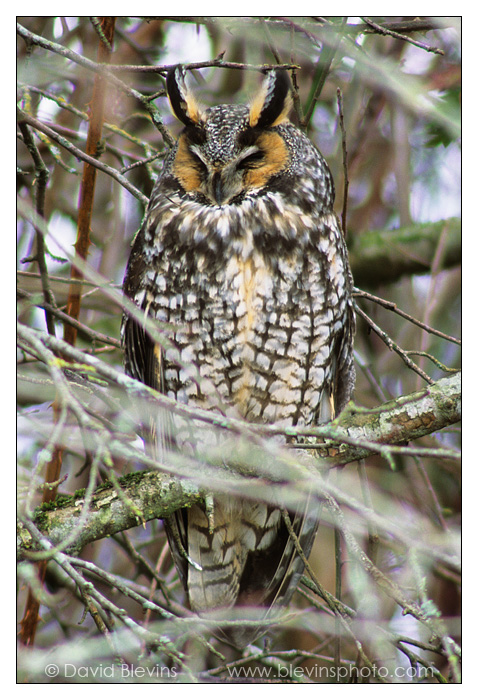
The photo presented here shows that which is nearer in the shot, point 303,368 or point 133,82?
point 303,368

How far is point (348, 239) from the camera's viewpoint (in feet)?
10.4

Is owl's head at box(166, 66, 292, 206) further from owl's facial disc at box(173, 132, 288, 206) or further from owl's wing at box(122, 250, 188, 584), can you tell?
owl's wing at box(122, 250, 188, 584)

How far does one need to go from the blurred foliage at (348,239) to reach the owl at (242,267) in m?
0.17

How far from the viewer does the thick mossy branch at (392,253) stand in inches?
115

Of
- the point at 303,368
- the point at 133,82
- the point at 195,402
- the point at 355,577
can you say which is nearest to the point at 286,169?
the point at 303,368

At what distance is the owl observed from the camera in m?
2.07

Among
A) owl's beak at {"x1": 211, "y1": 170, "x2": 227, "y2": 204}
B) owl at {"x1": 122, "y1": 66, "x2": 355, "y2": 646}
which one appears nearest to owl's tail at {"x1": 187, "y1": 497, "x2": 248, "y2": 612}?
owl at {"x1": 122, "y1": 66, "x2": 355, "y2": 646}

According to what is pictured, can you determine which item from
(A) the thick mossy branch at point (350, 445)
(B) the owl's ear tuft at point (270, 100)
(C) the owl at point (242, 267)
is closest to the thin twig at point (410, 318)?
(C) the owl at point (242, 267)

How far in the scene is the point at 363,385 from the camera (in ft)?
10.6

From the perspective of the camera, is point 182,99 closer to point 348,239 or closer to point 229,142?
point 229,142
